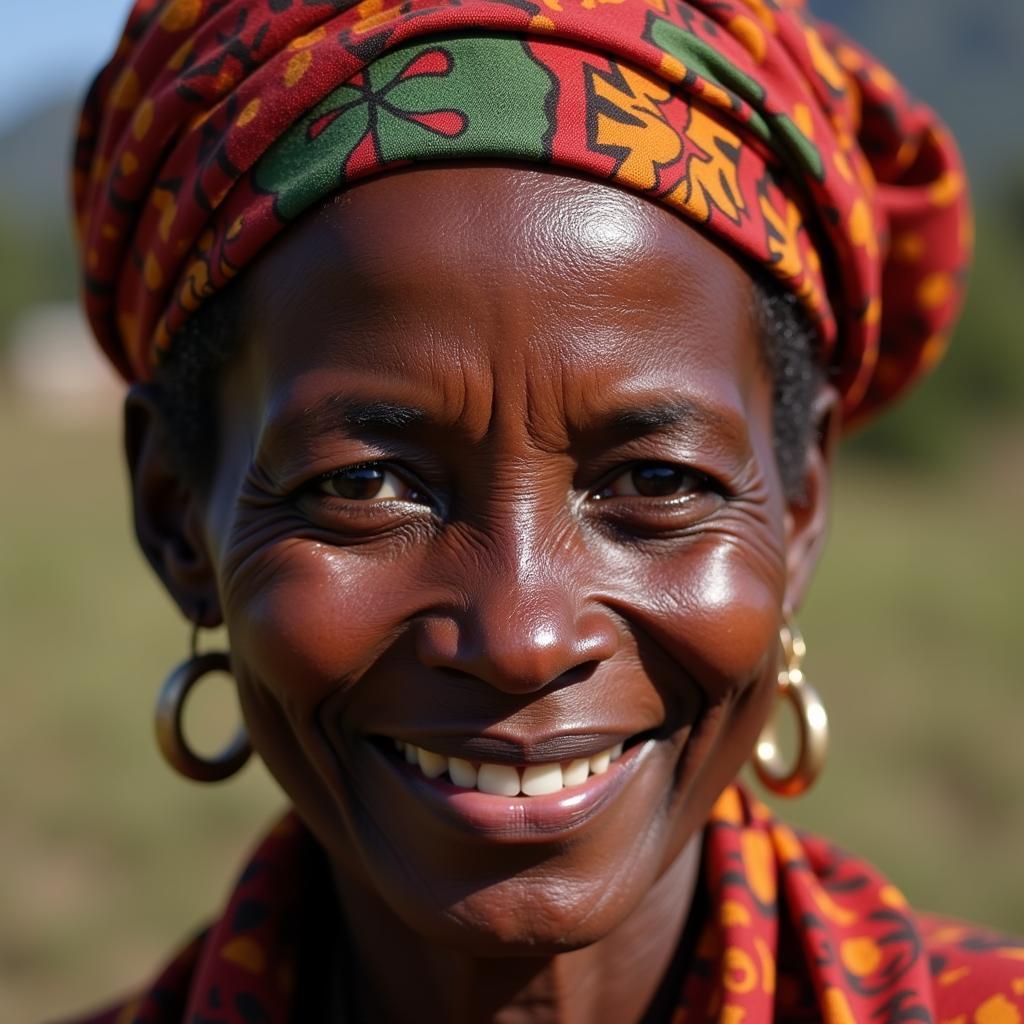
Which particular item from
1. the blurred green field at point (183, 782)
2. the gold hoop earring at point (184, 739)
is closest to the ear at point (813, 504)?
the gold hoop earring at point (184, 739)

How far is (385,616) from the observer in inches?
69.1

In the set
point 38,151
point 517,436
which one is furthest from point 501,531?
point 38,151

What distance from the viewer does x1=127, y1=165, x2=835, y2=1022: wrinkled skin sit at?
171 centimetres

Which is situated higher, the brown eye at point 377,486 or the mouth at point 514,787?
the brown eye at point 377,486

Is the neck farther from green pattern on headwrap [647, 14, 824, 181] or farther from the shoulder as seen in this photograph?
green pattern on headwrap [647, 14, 824, 181]

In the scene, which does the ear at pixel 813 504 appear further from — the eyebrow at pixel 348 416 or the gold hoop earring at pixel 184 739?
the gold hoop earring at pixel 184 739

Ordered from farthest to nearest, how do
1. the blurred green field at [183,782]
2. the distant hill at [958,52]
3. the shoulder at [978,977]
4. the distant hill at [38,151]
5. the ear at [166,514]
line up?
1. the distant hill at [38,151]
2. the distant hill at [958,52]
3. the blurred green field at [183,782]
4. the ear at [166,514]
5. the shoulder at [978,977]

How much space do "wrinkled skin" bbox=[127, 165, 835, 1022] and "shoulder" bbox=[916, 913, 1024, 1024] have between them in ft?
1.44

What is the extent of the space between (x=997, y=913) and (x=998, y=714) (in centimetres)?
220

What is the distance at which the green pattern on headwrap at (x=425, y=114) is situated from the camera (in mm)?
1733

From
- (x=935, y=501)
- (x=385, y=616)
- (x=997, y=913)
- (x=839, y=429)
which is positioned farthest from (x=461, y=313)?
(x=935, y=501)

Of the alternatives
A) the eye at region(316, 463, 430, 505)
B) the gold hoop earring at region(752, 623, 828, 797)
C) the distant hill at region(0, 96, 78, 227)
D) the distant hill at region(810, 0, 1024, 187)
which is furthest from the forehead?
the distant hill at region(0, 96, 78, 227)

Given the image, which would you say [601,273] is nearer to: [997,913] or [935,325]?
[935,325]

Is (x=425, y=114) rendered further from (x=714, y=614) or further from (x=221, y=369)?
(x=714, y=614)
